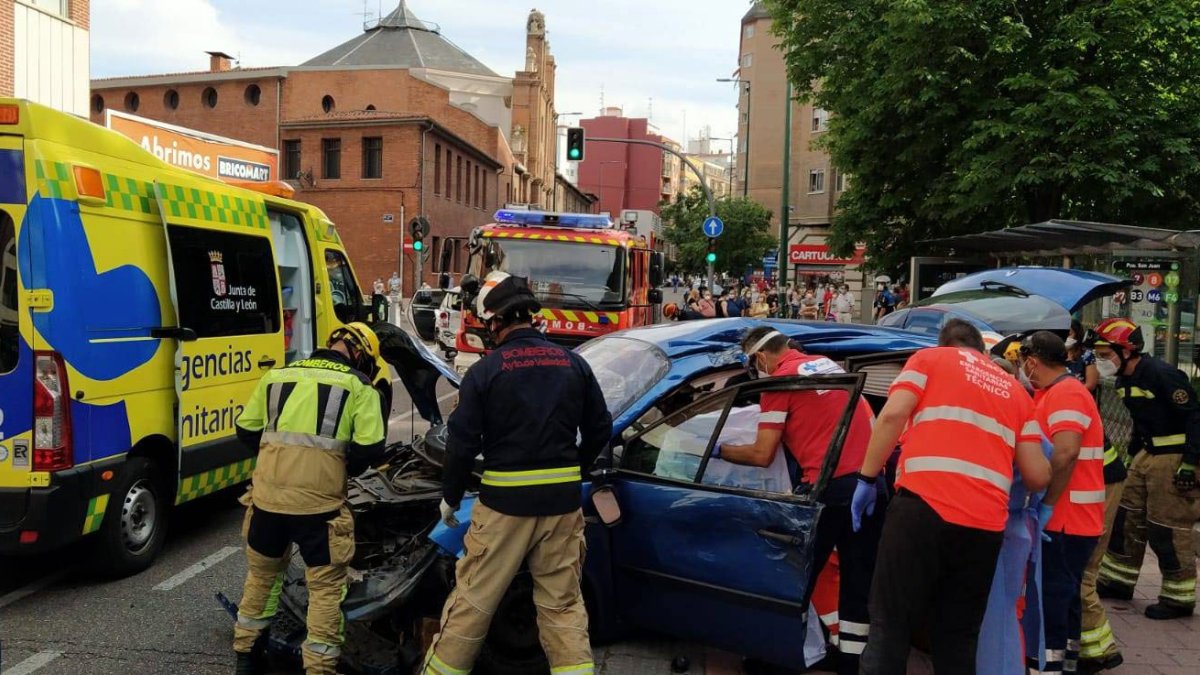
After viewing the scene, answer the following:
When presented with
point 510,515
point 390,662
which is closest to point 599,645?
point 390,662

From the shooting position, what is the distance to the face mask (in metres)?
5.50

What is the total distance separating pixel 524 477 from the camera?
12.0ft

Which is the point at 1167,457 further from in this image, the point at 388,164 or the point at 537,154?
the point at 537,154

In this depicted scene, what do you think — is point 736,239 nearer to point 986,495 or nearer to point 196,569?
point 196,569

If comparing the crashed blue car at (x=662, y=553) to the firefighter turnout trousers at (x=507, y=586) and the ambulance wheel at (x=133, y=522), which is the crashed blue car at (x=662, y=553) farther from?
the ambulance wheel at (x=133, y=522)

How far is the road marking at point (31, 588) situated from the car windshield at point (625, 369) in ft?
11.3

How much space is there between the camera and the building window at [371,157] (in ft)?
129

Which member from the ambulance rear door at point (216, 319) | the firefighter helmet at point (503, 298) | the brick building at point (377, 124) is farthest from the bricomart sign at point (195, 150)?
the brick building at point (377, 124)

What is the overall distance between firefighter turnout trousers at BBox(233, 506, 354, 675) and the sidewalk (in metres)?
1.46

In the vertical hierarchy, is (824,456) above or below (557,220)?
below

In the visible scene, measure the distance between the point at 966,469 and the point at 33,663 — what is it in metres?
4.26

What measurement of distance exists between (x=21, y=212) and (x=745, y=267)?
44809 mm

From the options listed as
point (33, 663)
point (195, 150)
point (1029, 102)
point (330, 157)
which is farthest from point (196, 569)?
point (330, 157)

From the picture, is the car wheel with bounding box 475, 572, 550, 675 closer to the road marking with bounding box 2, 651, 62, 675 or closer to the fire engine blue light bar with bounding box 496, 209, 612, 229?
the road marking with bounding box 2, 651, 62, 675
